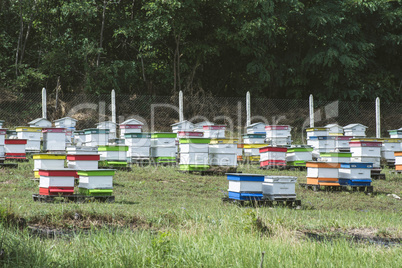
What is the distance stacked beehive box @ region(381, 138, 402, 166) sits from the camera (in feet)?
57.1

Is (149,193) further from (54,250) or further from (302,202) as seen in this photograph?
(54,250)

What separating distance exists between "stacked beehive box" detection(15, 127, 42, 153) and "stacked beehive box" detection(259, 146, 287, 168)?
7.38 metres

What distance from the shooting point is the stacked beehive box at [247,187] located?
31.8ft

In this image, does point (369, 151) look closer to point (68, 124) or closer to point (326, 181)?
point (326, 181)

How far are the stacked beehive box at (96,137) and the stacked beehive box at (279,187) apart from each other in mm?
7382

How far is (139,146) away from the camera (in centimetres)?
1482

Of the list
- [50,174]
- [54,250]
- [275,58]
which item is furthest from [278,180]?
[275,58]

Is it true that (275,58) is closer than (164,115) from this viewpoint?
No

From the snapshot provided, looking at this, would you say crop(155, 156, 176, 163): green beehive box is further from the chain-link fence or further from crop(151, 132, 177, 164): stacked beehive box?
the chain-link fence

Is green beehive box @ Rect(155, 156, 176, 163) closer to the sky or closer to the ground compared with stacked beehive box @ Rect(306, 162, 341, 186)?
closer to the sky

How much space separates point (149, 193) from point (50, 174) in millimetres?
2406

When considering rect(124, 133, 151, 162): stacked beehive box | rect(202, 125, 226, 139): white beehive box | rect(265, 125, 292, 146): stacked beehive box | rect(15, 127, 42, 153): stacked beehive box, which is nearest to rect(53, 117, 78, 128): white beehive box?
rect(15, 127, 42, 153): stacked beehive box

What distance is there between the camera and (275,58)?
28141 mm

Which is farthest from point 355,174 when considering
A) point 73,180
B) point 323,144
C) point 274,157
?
point 73,180
